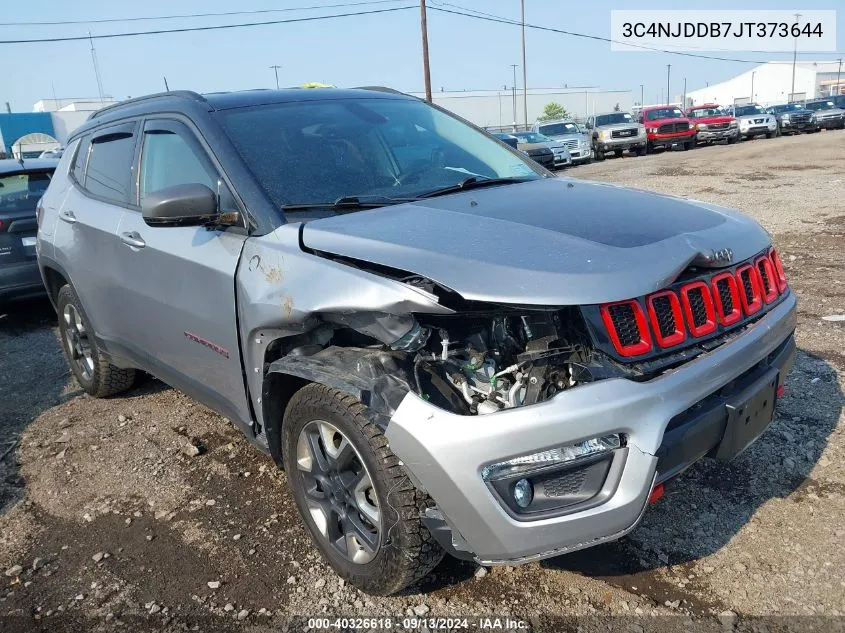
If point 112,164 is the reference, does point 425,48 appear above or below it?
above

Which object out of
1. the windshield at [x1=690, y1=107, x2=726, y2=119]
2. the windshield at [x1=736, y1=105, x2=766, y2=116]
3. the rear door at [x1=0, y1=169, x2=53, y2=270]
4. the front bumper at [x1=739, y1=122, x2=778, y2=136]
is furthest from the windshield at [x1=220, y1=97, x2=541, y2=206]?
the windshield at [x1=736, y1=105, x2=766, y2=116]

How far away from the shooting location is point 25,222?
675cm

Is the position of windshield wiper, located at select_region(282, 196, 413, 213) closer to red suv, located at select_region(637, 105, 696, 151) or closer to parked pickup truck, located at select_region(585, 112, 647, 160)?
parked pickup truck, located at select_region(585, 112, 647, 160)

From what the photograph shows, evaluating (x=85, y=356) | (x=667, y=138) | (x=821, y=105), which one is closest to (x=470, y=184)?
(x=85, y=356)

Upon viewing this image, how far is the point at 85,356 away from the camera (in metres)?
4.88

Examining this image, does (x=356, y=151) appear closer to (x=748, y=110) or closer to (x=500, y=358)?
(x=500, y=358)

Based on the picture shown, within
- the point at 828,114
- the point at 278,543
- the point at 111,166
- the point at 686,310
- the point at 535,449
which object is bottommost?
the point at 278,543

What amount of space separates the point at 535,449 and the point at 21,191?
6.73 meters

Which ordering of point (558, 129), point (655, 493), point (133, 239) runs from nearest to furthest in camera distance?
point (655, 493) → point (133, 239) → point (558, 129)

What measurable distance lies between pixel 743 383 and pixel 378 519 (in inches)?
53.0

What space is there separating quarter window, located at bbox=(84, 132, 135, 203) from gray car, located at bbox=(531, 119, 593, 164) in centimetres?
2087

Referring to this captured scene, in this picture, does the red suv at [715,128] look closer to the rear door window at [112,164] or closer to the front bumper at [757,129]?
the front bumper at [757,129]

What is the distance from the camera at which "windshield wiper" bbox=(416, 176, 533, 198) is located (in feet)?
10.2

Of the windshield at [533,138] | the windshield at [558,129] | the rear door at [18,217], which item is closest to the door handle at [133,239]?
the rear door at [18,217]
